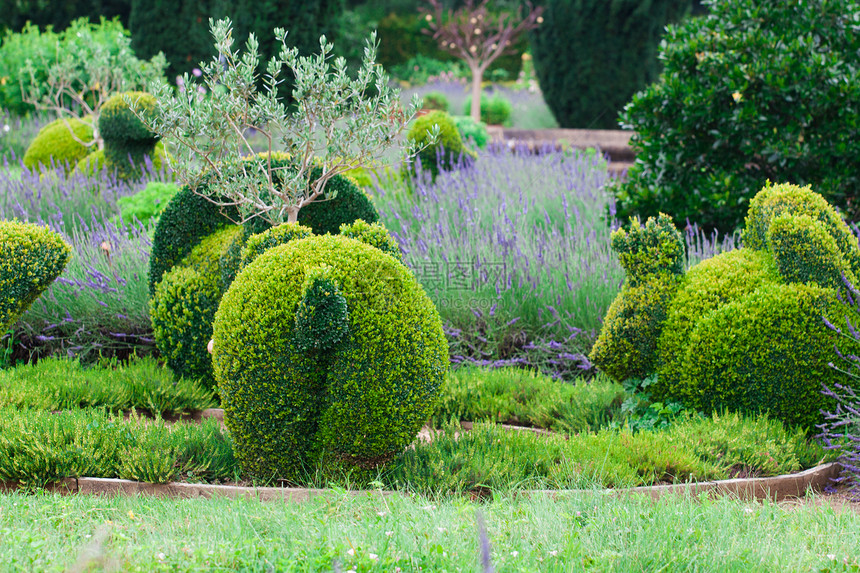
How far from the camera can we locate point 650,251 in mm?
3828

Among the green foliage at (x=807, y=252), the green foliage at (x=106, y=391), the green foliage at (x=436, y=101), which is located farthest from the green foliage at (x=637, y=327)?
the green foliage at (x=436, y=101)

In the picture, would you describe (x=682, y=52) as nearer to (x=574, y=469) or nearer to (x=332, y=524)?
(x=574, y=469)

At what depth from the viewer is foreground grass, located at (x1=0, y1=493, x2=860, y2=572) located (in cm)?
221

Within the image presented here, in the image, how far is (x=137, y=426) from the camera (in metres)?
3.41

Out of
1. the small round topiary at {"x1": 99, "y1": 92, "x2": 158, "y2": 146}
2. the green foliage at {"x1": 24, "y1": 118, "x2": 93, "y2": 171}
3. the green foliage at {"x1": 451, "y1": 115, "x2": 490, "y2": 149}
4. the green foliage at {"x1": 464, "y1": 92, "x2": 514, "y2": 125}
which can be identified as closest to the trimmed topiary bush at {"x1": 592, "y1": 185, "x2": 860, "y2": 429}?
the small round topiary at {"x1": 99, "y1": 92, "x2": 158, "y2": 146}

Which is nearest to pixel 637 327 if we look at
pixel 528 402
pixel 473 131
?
pixel 528 402

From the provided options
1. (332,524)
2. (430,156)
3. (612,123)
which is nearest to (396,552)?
(332,524)

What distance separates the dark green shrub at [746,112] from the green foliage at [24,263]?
4193 millimetres

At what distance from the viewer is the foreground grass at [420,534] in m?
2.21

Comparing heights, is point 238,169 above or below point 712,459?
above

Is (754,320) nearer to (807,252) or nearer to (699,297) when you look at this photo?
(699,297)

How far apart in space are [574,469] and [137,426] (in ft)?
6.75

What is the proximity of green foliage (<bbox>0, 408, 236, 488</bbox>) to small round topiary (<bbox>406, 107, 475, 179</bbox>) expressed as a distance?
4.25m

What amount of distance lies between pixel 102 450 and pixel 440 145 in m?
5.03
